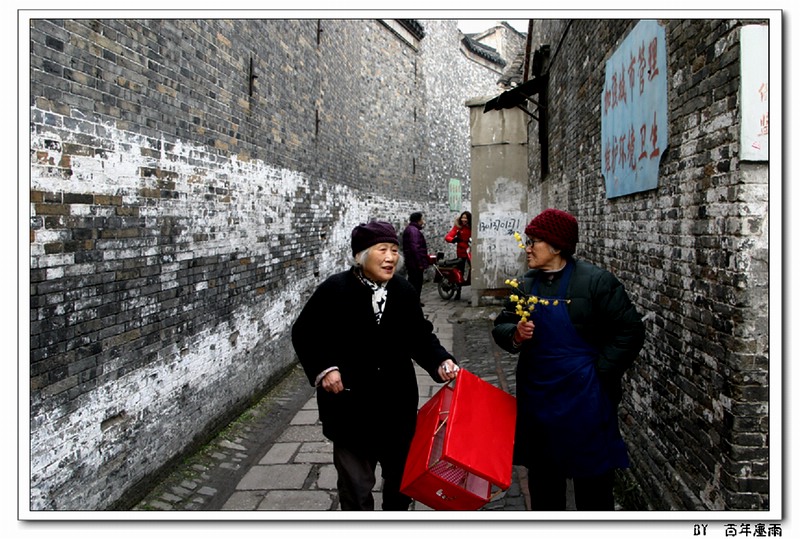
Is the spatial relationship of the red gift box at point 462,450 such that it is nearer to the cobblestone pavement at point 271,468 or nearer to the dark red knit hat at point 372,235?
the dark red knit hat at point 372,235

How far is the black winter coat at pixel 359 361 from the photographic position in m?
2.87

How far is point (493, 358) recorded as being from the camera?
7.46 metres

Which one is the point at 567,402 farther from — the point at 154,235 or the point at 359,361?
the point at 154,235

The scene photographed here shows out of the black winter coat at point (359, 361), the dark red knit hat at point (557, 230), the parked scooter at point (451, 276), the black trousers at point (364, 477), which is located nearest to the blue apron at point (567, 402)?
the dark red knit hat at point (557, 230)

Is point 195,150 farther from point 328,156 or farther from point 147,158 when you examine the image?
point 328,156

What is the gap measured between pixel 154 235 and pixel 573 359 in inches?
109

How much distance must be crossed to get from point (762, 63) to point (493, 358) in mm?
5446

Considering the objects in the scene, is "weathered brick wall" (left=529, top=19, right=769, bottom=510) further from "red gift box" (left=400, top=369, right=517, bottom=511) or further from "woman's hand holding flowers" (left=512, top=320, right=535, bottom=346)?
"red gift box" (left=400, top=369, right=517, bottom=511)

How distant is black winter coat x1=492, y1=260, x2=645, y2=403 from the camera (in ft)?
8.68

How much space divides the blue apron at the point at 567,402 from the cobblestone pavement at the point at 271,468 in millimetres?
1163

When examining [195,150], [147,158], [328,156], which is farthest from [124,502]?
[328,156]

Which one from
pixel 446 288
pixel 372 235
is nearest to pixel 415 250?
pixel 446 288
